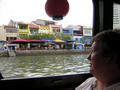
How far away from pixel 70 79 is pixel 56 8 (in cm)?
73

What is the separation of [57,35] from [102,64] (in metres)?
1.39

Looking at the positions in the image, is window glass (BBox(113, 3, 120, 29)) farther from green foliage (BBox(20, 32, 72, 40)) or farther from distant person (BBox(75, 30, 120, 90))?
distant person (BBox(75, 30, 120, 90))

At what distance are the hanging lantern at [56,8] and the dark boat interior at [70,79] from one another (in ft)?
1.99

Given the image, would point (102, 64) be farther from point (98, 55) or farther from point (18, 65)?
point (18, 65)

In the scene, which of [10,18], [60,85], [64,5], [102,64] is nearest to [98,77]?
[102,64]

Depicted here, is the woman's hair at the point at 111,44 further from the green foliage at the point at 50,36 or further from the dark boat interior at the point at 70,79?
the green foliage at the point at 50,36

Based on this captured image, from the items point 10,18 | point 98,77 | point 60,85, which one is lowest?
point 60,85

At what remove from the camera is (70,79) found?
4.66ft

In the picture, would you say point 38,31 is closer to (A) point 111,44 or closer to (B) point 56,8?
(B) point 56,8

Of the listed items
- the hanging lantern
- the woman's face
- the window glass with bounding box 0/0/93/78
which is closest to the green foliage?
the window glass with bounding box 0/0/93/78

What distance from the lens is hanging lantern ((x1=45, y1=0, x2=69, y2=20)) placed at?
3.47 ft

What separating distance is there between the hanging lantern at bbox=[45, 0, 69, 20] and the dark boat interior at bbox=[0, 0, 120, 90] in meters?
0.61


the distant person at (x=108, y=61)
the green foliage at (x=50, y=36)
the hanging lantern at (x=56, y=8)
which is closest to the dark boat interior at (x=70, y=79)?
the green foliage at (x=50, y=36)

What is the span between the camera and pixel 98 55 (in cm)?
59
